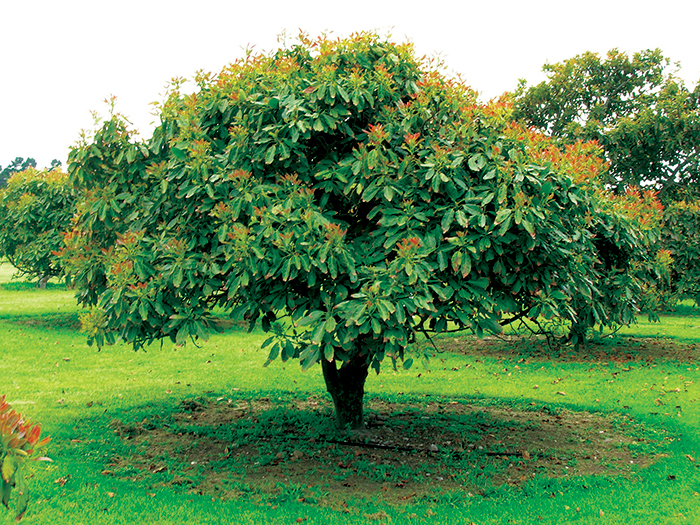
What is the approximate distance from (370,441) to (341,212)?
2.77m

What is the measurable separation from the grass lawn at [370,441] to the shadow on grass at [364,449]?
0.09 ft

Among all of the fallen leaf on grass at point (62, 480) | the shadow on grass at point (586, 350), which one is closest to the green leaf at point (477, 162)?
the fallen leaf on grass at point (62, 480)

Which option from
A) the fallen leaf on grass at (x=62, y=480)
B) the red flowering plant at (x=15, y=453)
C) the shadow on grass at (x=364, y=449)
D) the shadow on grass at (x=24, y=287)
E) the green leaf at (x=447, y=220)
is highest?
the green leaf at (x=447, y=220)

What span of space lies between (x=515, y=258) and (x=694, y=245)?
11.0 meters

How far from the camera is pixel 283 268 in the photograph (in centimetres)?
508

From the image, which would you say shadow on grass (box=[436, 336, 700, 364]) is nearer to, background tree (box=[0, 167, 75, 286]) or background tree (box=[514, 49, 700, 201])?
background tree (box=[514, 49, 700, 201])

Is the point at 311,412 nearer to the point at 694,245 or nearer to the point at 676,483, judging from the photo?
the point at 676,483

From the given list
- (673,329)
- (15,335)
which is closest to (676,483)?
(673,329)

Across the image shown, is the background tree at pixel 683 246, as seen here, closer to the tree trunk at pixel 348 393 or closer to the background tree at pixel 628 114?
the background tree at pixel 628 114

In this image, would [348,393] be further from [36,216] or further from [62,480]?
[36,216]

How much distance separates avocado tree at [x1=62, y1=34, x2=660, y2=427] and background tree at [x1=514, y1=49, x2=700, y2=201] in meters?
10.8

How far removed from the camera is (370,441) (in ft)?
23.5

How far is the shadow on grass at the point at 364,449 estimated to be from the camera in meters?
5.76

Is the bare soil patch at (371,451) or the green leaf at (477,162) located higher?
the green leaf at (477,162)
